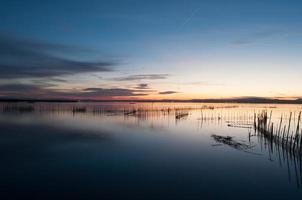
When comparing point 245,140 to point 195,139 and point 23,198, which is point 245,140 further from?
point 23,198

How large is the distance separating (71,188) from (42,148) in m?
7.16

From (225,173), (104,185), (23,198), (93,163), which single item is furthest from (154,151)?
(23,198)

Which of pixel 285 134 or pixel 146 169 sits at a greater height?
pixel 285 134

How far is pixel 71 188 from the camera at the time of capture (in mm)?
8711

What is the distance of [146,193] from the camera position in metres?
8.59

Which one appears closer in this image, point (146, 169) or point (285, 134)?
point (146, 169)

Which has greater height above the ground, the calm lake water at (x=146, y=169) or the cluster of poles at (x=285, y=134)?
the cluster of poles at (x=285, y=134)

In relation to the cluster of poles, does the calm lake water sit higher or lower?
lower

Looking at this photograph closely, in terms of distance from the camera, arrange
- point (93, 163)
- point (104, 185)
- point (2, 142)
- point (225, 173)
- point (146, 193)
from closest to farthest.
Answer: point (146, 193) → point (104, 185) → point (225, 173) → point (93, 163) → point (2, 142)

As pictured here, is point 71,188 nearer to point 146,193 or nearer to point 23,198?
point 23,198

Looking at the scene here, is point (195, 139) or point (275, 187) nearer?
point (275, 187)

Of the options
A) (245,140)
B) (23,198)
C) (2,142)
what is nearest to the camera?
(23,198)

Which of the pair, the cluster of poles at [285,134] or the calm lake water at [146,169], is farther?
the cluster of poles at [285,134]

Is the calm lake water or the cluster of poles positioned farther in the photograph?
the cluster of poles
